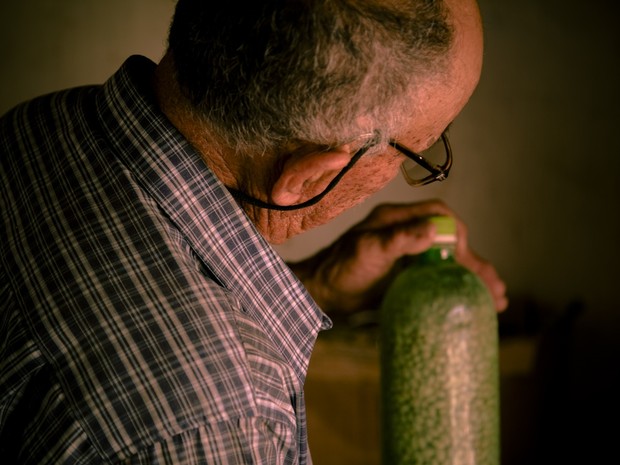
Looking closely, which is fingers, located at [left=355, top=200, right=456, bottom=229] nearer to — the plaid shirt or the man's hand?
the man's hand

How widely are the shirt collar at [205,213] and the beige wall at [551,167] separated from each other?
590 millimetres

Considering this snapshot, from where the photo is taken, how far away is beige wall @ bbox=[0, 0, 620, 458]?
969 millimetres

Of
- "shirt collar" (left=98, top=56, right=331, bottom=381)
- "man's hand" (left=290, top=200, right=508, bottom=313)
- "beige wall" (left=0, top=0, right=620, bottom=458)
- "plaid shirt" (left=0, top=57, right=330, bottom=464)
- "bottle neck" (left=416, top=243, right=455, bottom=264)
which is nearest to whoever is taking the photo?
"plaid shirt" (left=0, top=57, right=330, bottom=464)

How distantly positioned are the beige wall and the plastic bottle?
0.38 m

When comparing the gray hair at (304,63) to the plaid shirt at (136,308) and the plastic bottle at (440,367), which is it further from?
the plastic bottle at (440,367)

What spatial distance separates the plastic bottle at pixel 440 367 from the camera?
675mm

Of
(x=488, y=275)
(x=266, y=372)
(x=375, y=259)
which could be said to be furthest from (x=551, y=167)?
(x=266, y=372)

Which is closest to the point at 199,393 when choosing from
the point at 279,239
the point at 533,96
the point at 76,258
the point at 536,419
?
the point at 76,258

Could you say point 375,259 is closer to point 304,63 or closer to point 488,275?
point 488,275

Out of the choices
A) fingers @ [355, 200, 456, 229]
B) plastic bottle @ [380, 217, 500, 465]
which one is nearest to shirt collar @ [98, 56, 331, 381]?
plastic bottle @ [380, 217, 500, 465]

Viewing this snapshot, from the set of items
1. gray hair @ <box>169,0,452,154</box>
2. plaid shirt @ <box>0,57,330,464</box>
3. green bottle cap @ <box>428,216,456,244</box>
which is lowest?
green bottle cap @ <box>428,216,456,244</box>

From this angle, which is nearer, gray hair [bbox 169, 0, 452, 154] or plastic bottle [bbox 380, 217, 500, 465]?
gray hair [bbox 169, 0, 452, 154]

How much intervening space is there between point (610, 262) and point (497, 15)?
51 cm

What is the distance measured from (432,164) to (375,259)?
0.27 meters
